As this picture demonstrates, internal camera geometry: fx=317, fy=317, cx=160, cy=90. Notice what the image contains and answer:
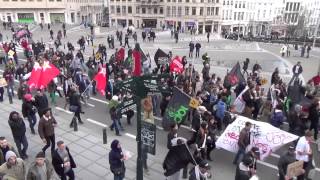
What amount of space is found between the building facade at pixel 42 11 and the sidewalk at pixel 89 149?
51.3 metres

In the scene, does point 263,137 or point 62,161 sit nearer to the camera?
point 62,161

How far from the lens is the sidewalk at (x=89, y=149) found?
31.4ft

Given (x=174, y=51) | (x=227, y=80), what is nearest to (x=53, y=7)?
(x=174, y=51)

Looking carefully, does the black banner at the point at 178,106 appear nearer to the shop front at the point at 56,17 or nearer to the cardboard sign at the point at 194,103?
the cardboard sign at the point at 194,103

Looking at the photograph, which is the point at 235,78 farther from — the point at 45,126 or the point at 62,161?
the point at 62,161

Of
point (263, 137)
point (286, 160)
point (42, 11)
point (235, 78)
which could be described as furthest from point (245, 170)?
point (42, 11)

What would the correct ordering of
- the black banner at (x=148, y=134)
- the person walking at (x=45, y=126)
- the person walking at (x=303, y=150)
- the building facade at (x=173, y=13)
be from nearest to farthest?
the black banner at (x=148, y=134) < the person walking at (x=303, y=150) < the person walking at (x=45, y=126) < the building facade at (x=173, y=13)

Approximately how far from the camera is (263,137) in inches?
368

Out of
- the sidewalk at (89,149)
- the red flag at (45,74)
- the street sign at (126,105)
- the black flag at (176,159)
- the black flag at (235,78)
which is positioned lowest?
the sidewalk at (89,149)

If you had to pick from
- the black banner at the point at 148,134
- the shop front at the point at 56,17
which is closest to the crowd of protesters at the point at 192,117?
the black banner at the point at 148,134

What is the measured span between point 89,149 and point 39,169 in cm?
415

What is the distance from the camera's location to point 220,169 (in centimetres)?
1005

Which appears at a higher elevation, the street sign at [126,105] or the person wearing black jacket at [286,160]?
the street sign at [126,105]

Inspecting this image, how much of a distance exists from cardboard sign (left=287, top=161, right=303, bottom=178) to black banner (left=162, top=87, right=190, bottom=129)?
415 centimetres
